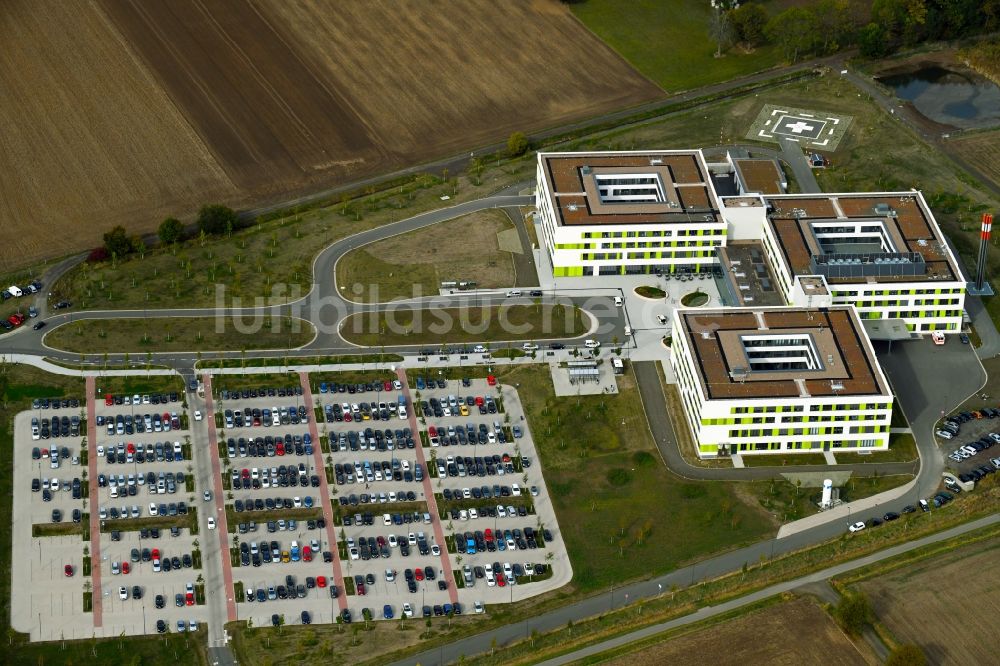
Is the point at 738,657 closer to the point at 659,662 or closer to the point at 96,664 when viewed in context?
the point at 659,662

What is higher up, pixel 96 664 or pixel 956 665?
pixel 96 664

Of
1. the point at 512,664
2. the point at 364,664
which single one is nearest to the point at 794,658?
the point at 512,664

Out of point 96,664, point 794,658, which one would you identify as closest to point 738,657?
point 794,658

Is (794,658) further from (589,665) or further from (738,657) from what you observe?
(589,665)

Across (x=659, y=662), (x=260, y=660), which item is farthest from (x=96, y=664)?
(x=659, y=662)

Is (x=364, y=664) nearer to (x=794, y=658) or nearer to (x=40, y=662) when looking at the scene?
(x=40, y=662)

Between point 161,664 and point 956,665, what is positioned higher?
point 161,664

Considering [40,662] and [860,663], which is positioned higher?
[40,662]
